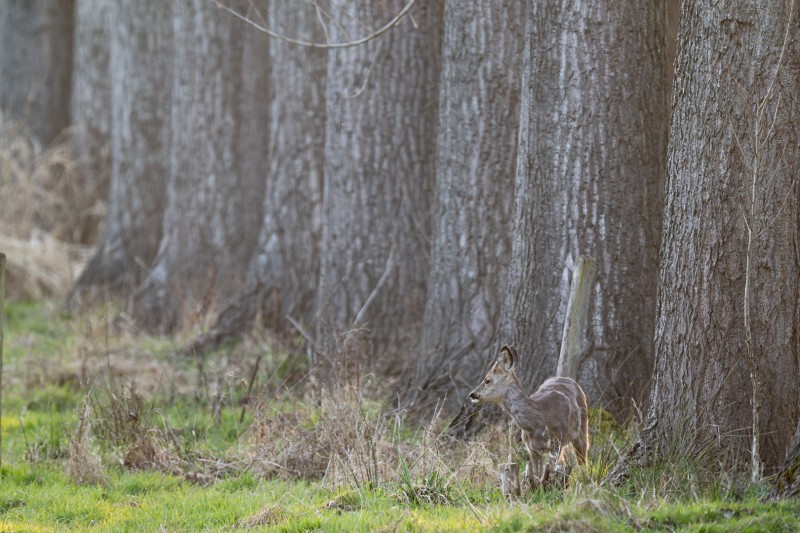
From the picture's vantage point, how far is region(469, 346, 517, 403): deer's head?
243 inches

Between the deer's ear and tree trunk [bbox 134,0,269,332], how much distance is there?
7670 millimetres

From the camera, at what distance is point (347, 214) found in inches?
398

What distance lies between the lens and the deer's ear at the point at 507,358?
6148mm

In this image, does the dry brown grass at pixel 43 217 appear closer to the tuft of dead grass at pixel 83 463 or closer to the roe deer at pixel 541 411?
the tuft of dead grass at pixel 83 463

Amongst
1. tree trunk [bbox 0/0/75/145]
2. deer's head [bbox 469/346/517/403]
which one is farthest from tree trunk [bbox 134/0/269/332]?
deer's head [bbox 469/346/517/403]

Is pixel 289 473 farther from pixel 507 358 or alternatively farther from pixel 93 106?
pixel 93 106

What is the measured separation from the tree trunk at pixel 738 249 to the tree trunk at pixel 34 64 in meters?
15.2

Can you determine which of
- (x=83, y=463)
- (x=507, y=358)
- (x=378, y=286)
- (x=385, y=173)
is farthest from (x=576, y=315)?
(x=385, y=173)

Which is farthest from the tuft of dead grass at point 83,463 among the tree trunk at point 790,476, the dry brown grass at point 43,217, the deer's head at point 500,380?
the dry brown grass at point 43,217

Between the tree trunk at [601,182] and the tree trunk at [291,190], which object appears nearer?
the tree trunk at [601,182]

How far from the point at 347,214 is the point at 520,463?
3.76 meters

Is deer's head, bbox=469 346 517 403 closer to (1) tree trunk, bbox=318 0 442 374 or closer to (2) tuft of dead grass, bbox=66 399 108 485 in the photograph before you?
(2) tuft of dead grass, bbox=66 399 108 485

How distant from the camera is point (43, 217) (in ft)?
53.9

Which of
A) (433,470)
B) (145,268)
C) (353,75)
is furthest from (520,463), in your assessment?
(145,268)
